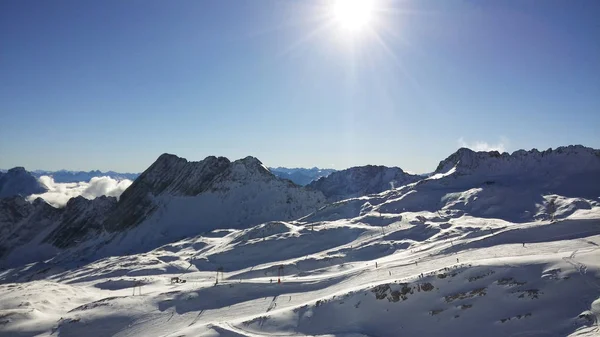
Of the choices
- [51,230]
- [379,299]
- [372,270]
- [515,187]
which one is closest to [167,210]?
[51,230]

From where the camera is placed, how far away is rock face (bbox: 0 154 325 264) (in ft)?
504

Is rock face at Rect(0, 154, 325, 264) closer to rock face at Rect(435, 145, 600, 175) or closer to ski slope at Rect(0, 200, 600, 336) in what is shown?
rock face at Rect(435, 145, 600, 175)

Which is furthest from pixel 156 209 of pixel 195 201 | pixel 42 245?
pixel 42 245

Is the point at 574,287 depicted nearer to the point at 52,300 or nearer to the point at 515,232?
the point at 515,232

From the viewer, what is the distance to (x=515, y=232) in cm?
5559

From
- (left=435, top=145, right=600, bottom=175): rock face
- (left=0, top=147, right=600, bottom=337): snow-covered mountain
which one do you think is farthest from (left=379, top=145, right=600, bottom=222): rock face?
(left=0, top=147, right=600, bottom=337): snow-covered mountain

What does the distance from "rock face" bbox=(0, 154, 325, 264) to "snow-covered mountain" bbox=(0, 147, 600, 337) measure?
59.1 inches

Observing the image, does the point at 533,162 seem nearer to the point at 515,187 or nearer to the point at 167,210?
the point at 515,187

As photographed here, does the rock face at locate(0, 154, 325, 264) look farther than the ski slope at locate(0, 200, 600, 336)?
Yes

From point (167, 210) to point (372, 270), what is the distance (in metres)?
127

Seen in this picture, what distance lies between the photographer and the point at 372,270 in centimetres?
5441

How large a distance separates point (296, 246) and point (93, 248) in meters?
96.6

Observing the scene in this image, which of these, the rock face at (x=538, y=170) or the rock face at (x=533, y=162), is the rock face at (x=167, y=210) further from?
the rock face at (x=533, y=162)

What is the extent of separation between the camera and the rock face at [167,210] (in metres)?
154
